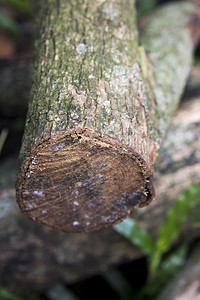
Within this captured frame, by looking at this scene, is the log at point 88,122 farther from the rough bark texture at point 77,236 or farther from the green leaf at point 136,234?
the green leaf at point 136,234

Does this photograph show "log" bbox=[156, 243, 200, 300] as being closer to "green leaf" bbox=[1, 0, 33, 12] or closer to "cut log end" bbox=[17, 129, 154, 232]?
"cut log end" bbox=[17, 129, 154, 232]

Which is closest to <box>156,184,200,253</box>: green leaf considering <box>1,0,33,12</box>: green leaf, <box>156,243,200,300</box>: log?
<box>156,243,200,300</box>: log

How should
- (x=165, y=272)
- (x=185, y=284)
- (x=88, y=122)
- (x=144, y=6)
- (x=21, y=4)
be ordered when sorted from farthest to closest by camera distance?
(x=144, y=6)
(x=21, y=4)
(x=165, y=272)
(x=185, y=284)
(x=88, y=122)

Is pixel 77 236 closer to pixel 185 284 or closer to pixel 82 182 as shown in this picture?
pixel 185 284

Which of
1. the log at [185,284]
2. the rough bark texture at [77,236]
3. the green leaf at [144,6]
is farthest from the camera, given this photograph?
the green leaf at [144,6]

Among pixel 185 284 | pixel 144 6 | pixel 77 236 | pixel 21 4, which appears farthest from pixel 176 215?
pixel 21 4

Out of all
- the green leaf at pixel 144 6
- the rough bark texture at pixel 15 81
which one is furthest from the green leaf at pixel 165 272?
the green leaf at pixel 144 6
